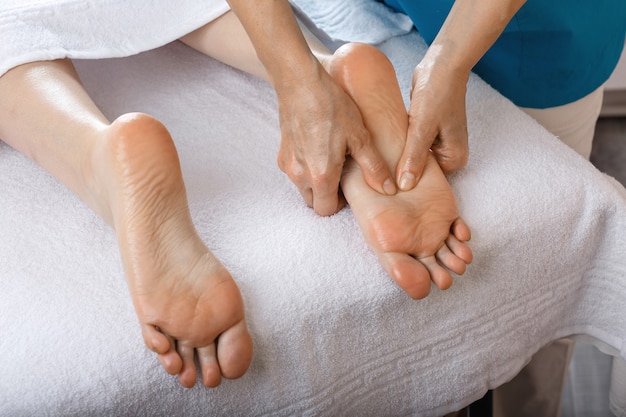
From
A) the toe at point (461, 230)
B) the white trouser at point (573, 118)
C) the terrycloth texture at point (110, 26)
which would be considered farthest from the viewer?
the white trouser at point (573, 118)

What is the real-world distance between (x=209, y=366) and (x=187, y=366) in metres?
0.03

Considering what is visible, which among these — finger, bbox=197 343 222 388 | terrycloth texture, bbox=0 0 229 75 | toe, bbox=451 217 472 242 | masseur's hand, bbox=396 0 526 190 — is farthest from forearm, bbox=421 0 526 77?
finger, bbox=197 343 222 388

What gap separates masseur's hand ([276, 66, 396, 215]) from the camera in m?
1.00

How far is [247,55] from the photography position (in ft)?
3.95

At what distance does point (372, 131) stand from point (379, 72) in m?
0.08

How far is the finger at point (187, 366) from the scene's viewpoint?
2.86ft

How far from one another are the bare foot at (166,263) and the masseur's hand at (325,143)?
0.16 meters

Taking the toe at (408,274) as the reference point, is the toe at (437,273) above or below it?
below

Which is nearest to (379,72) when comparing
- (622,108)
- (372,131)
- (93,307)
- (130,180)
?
(372,131)

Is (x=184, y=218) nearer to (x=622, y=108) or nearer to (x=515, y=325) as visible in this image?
(x=515, y=325)

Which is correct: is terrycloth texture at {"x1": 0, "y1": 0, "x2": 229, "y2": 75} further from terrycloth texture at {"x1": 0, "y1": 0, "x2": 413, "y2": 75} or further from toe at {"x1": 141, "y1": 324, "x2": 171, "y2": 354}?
toe at {"x1": 141, "y1": 324, "x2": 171, "y2": 354}

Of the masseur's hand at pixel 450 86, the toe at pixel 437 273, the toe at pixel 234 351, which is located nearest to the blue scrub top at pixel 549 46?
the masseur's hand at pixel 450 86

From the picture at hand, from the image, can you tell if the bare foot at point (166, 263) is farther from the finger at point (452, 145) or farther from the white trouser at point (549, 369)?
the white trouser at point (549, 369)

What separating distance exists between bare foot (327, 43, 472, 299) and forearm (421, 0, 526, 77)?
8cm
